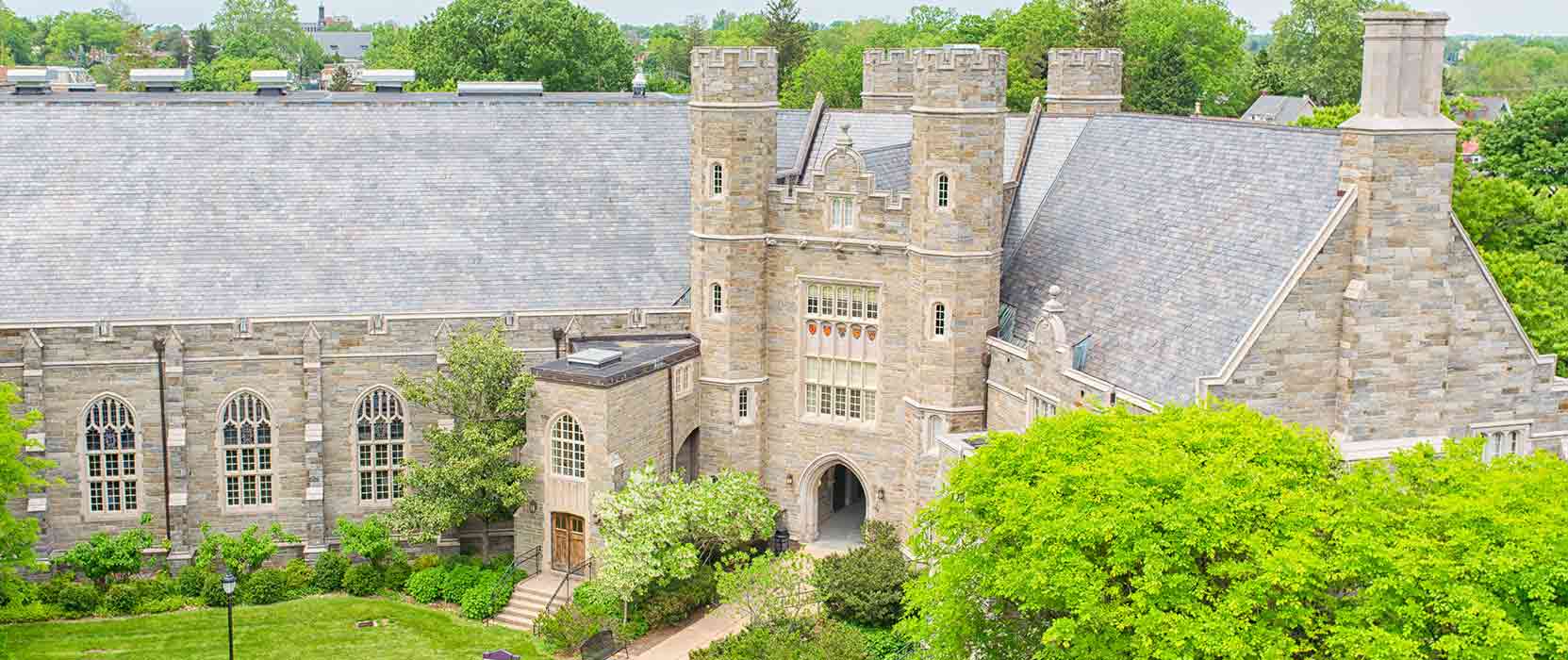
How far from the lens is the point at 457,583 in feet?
145

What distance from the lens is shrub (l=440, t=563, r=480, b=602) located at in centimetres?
4391

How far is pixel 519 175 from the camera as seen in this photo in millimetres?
49906

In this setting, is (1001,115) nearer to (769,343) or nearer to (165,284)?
(769,343)

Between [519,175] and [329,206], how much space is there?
233 inches

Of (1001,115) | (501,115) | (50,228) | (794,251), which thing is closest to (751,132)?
(794,251)

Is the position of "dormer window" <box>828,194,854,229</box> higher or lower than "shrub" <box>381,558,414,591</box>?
higher

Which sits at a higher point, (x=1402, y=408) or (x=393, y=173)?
(x=393, y=173)

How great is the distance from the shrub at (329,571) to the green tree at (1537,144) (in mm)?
49474

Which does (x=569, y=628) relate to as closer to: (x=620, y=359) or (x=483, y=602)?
(x=483, y=602)

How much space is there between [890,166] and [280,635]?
22.2m

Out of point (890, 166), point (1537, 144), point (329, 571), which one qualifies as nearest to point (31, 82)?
point (329, 571)

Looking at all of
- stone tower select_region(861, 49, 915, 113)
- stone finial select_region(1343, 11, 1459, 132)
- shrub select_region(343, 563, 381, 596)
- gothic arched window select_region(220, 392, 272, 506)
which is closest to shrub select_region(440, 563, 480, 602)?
shrub select_region(343, 563, 381, 596)

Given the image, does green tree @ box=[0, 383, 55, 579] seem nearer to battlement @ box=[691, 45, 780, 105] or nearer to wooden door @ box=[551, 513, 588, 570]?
wooden door @ box=[551, 513, 588, 570]

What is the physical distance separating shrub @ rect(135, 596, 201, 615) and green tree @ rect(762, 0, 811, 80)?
97.5 meters
